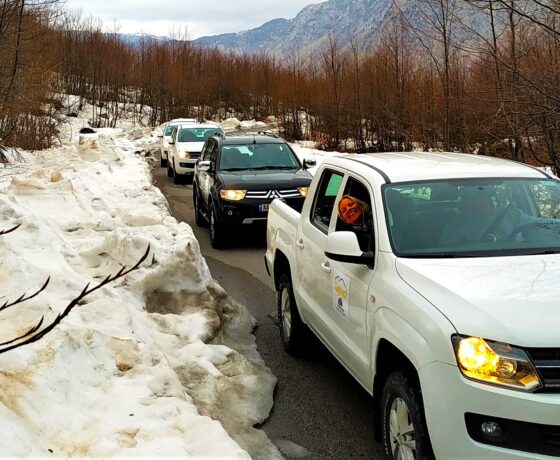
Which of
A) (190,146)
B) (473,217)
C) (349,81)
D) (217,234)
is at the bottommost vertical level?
(217,234)

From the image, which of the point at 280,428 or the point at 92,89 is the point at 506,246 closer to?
the point at 280,428

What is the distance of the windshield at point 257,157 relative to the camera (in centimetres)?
1148

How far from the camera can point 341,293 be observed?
13.8 feet

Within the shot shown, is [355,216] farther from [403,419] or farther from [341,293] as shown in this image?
[403,419]

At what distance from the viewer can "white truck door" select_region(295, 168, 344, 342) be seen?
462 centimetres

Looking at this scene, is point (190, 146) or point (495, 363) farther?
point (190, 146)

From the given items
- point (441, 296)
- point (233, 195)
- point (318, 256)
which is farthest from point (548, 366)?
point (233, 195)

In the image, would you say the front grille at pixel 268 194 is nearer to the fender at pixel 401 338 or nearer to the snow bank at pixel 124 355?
the snow bank at pixel 124 355

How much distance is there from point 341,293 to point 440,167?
3.89 feet

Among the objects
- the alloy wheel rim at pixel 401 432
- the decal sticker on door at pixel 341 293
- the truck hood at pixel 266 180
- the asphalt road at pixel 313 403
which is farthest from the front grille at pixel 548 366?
the truck hood at pixel 266 180

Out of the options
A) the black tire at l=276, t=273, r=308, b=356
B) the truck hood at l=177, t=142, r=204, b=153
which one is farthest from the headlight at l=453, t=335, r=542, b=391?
the truck hood at l=177, t=142, r=204, b=153

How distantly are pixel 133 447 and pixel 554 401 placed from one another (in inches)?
84.3

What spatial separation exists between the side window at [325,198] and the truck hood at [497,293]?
1.51 m

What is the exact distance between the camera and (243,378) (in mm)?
5082
